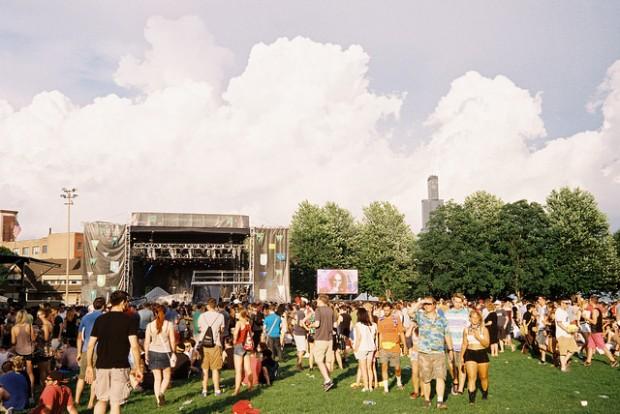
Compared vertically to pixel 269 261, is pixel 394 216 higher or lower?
higher

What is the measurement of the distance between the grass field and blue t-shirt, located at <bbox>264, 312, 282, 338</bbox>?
1.20 meters

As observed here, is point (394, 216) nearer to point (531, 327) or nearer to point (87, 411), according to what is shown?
point (531, 327)

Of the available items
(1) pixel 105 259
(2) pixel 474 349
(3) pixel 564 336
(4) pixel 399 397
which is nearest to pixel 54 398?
(4) pixel 399 397

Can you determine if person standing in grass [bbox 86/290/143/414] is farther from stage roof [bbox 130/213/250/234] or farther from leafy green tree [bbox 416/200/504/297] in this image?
Result: leafy green tree [bbox 416/200/504/297]

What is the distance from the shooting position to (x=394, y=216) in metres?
58.3

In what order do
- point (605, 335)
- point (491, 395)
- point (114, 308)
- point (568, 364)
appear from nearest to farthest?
1. point (114, 308)
2. point (491, 395)
3. point (568, 364)
4. point (605, 335)

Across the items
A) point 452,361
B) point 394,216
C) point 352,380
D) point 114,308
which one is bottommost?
point 352,380

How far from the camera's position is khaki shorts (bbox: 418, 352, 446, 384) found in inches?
341

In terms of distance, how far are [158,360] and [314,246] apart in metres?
47.2

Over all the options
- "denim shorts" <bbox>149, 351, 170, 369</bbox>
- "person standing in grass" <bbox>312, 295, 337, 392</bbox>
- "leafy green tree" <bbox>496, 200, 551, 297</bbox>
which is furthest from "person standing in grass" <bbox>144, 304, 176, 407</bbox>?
"leafy green tree" <bbox>496, 200, 551, 297</bbox>

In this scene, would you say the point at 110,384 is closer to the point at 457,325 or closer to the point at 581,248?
the point at 457,325

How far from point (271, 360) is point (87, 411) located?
13.3ft

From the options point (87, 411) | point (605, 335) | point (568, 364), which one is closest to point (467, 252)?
point (605, 335)

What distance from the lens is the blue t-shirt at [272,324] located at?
527 inches
